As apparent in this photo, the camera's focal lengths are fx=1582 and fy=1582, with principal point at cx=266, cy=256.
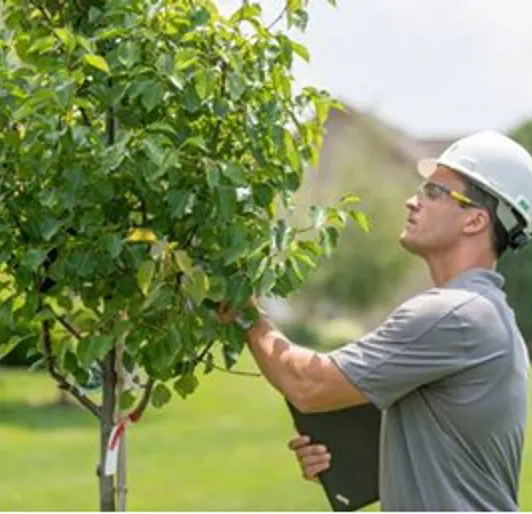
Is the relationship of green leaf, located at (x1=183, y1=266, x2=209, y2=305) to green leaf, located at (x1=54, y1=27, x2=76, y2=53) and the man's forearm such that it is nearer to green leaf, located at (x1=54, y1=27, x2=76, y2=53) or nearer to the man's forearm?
the man's forearm

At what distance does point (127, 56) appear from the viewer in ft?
9.49

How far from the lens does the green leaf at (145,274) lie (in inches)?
114

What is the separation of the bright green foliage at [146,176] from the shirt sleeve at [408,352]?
0.75 ft

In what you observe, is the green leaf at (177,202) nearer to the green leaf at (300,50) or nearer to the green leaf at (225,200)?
the green leaf at (225,200)

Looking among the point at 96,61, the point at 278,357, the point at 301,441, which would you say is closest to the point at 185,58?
the point at 96,61

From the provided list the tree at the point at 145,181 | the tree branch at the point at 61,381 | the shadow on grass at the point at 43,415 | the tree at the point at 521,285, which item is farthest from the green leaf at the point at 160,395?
the tree at the point at 521,285

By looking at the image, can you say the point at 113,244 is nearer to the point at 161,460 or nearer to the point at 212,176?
the point at 212,176

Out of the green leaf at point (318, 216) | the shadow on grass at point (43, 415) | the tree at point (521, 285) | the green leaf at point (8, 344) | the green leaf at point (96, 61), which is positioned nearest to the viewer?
the green leaf at point (96, 61)

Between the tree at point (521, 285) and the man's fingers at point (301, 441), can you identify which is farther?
the tree at point (521, 285)

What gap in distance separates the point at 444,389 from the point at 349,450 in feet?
1.15

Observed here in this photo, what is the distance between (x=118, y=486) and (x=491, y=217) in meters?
0.92

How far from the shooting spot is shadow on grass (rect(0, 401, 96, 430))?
1653 centimetres

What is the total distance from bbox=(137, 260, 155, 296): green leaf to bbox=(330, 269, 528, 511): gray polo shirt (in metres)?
0.37

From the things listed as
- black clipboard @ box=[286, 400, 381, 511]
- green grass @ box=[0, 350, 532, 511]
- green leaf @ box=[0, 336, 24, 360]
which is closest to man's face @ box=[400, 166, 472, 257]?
black clipboard @ box=[286, 400, 381, 511]
